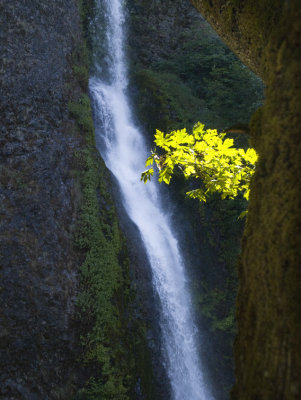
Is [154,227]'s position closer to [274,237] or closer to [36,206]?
[36,206]

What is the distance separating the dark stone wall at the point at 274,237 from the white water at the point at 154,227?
285 inches

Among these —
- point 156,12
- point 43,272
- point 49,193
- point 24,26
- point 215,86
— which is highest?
Result: point 156,12

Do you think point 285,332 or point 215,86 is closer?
point 285,332

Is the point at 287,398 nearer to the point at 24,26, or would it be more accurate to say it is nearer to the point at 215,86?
the point at 24,26

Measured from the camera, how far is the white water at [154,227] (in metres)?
8.28

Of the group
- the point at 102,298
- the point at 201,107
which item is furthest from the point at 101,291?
the point at 201,107

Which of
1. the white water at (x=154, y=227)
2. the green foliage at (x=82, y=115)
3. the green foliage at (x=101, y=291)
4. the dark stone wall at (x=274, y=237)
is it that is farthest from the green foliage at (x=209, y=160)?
the white water at (x=154, y=227)

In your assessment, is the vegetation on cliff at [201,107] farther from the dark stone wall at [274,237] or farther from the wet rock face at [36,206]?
the dark stone wall at [274,237]

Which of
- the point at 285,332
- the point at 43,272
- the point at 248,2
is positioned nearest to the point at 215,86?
the point at 43,272

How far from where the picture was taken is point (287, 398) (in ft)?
3.29

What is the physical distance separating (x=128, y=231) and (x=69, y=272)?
242cm

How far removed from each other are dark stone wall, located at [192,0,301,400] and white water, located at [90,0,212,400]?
7.23 meters

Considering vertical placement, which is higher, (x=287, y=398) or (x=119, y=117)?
(x=119, y=117)

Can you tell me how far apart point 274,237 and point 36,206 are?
5.92m
